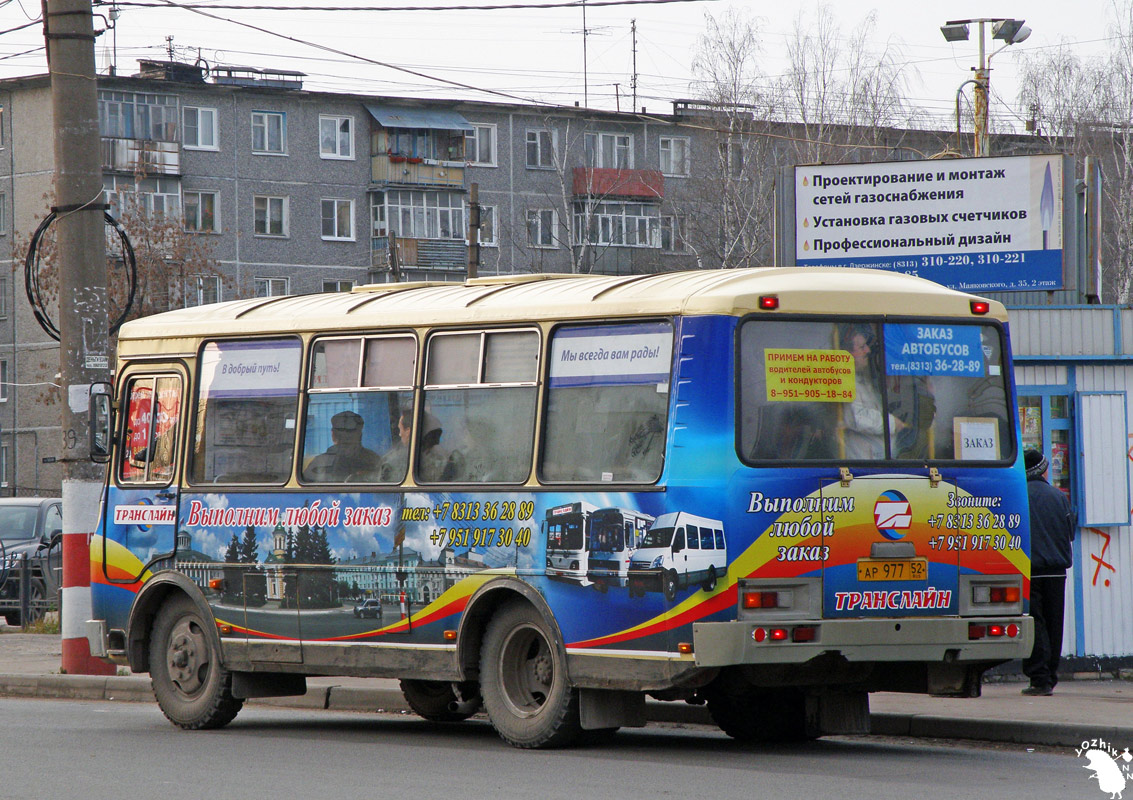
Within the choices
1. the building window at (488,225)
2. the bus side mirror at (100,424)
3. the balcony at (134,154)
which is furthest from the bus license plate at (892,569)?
the building window at (488,225)

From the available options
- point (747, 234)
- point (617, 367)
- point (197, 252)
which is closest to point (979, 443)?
point (617, 367)

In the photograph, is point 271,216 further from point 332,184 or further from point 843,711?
point 843,711

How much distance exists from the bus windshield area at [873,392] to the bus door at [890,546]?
0.20 meters

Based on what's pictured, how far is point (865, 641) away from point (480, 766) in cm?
220

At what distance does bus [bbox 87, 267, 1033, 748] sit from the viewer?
31.6 feet

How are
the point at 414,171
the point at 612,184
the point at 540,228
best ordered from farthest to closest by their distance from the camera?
the point at 540,228 → the point at 612,184 → the point at 414,171

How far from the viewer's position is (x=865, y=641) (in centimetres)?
973

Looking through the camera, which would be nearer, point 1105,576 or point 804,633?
point 804,633

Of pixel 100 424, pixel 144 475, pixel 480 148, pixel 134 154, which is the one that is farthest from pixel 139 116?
pixel 144 475

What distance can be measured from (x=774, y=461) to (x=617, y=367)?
1.09 meters

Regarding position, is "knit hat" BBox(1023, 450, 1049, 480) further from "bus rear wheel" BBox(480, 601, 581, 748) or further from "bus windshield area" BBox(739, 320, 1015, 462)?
"bus rear wheel" BBox(480, 601, 581, 748)

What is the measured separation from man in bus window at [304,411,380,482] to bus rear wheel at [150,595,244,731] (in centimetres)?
155

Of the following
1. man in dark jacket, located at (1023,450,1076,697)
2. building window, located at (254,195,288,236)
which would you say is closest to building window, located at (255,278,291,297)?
building window, located at (254,195,288,236)

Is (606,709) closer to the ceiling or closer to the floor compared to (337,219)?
closer to the floor
